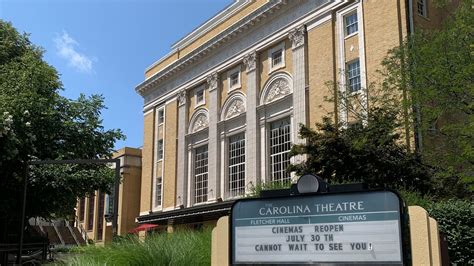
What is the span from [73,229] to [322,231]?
58.9 metres

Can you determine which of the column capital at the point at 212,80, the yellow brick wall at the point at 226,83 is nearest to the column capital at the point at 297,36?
the yellow brick wall at the point at 226,83

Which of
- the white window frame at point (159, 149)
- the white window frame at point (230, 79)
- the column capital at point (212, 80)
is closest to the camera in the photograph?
the white window frame at point (230, 79)

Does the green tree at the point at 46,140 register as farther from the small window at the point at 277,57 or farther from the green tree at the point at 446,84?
the small window at the point at 277,57

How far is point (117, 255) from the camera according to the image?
30.8 ft

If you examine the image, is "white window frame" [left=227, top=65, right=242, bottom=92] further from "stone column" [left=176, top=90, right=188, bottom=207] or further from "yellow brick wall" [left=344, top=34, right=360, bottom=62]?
"yellow brick wall" [left=344, top=34, right=360, bottom=62]

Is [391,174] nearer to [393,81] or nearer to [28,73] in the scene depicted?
[393,81]

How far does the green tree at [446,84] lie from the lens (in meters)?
16.5

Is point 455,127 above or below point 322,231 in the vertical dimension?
above

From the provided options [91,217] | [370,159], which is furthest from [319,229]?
[91,217]

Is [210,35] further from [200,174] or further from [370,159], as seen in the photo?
[370,159]

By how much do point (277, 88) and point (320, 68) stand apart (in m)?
4.57

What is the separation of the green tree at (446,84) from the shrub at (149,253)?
28.7 feet

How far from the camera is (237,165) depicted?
1510 inches

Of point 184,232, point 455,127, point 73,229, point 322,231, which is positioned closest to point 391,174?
point 455,127
